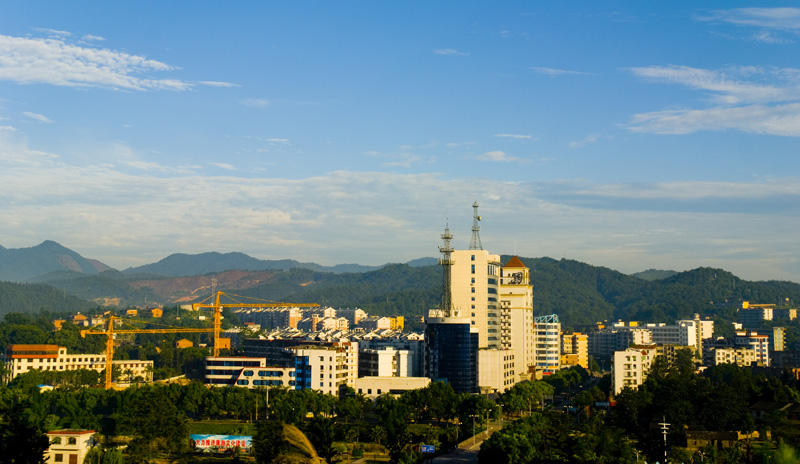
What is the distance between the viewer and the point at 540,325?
11712 centimetres

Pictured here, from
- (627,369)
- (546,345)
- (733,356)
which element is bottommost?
(733,356)

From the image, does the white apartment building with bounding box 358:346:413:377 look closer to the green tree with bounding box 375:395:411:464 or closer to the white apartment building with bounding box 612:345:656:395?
the white apartment building with bounding box 612:345:656:395

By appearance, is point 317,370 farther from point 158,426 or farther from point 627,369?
point 627,369

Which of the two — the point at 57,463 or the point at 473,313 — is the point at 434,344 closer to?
the point at 473,313

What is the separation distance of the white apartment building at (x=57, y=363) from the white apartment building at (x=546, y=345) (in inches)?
1844

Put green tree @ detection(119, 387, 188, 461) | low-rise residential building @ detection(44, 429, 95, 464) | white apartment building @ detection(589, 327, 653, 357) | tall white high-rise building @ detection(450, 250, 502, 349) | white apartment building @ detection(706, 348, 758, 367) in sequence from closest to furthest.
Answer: low-rise residential building @ detection(44, 429, 95, 464), green tree @ detection(119, 387, 188, 461), tall white high-rise building @ detection(450, 250, 502, 349), white apartment building @ detection(706, 348, 758, 367), white apartment building @ detection(589, 327, 653, 357)

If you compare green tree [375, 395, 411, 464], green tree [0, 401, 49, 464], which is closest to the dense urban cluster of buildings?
green tree [375, 395, 411, 464]

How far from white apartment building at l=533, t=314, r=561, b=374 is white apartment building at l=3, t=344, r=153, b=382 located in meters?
46.8

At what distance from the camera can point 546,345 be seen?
386 ft

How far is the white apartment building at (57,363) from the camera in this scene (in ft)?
335

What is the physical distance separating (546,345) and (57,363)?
5920 centimetres

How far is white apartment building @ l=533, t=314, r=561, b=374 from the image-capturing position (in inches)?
4540

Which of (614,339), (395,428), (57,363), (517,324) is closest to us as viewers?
(395,428)

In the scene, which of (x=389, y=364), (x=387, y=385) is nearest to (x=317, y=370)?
(x=387, y=385)
